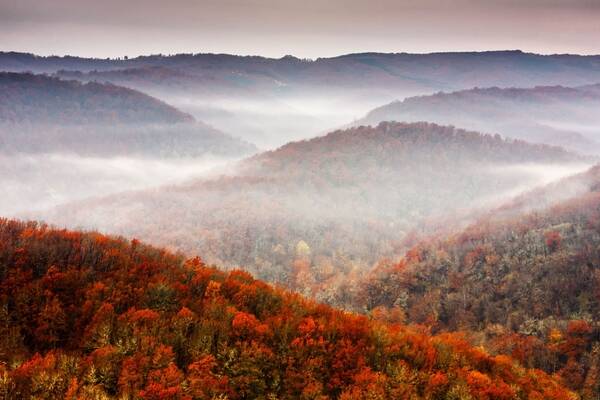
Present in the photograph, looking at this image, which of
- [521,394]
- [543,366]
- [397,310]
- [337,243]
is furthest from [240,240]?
[521,394]

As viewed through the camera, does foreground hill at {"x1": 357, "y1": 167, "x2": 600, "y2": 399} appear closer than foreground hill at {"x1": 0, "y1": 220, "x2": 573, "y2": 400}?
No

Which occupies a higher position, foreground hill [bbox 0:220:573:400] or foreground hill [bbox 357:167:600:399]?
foreground hill [bbox 0:220:573:400]

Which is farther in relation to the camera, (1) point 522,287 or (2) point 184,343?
(1) point 522,287

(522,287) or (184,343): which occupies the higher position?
(184,343)

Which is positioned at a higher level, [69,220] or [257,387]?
[257,387]

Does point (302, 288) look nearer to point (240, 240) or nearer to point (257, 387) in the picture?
point (240, 240)
